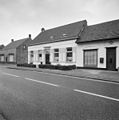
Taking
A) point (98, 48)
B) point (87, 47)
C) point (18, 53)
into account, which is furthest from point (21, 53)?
point (98, 48)

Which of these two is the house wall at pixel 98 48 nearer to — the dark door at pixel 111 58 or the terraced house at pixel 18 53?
A: the dark door at pixel 111 58

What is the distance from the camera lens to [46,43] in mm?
22938

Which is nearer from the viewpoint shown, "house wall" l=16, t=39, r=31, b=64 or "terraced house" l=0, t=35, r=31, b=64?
"terraced house" l=0, t=35, r=31, b=64

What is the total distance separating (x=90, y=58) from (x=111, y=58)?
2897 millimetres

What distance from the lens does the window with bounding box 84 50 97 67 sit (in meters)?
16.3

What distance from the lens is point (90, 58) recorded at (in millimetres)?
16734

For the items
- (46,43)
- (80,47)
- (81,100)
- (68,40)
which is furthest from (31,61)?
(81,100)

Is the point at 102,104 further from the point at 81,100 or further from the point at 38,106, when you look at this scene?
the point at 38,106

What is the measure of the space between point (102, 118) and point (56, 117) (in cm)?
125

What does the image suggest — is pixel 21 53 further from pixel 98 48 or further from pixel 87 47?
pixel 98 48

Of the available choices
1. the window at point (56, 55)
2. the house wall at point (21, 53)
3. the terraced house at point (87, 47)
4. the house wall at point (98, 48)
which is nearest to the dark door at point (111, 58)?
the terraced house at point (87, 47)

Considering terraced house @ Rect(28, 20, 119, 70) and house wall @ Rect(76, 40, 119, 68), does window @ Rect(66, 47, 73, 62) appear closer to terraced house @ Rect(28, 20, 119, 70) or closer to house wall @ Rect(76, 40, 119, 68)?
terraced house @ Rect(28, 20, 119, 70)

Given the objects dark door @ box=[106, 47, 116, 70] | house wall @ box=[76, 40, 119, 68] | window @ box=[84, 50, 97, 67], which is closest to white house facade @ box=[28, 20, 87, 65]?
house wall @ box=[76, 40, 119, 68]

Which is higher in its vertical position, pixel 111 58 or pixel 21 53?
pixel 21 53
